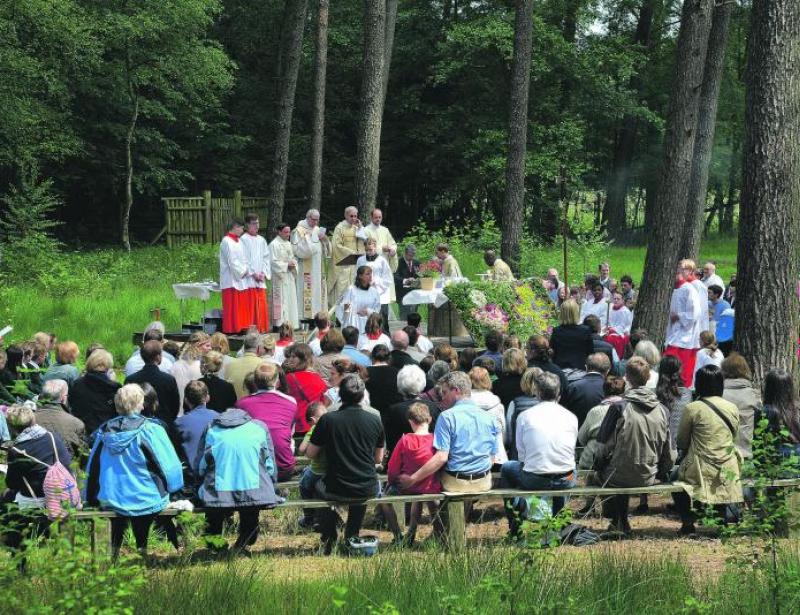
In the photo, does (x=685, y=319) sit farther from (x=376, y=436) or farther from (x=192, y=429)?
(x=192, y=429)

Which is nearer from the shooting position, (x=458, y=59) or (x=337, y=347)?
(x=337, y=347)

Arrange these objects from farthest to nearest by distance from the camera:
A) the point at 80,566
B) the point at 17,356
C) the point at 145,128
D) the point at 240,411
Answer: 1. the point at 145,128
2. the point at 17,356
3. the point at 240,411
4. the point at 80,566

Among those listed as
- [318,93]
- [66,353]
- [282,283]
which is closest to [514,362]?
[66,353]

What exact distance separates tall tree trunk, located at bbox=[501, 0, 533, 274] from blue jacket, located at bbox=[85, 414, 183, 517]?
1626 cm

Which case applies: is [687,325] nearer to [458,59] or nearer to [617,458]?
[617,458]

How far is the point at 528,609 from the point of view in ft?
21.9

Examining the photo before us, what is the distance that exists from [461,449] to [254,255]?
9839 millimetres

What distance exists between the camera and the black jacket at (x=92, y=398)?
10016 millimetres

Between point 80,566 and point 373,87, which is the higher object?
point 373,87

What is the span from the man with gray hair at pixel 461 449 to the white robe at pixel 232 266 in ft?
30.8

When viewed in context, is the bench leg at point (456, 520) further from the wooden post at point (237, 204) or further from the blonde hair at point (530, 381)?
the wooden post at point (237, 204)

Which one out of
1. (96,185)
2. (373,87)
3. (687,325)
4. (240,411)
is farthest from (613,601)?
(96,185)

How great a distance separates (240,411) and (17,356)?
147 inches

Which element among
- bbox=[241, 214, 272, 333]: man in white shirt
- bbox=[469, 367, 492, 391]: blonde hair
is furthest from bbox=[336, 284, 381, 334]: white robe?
bbox=[469, 367, 492, 391]: blonde hair
